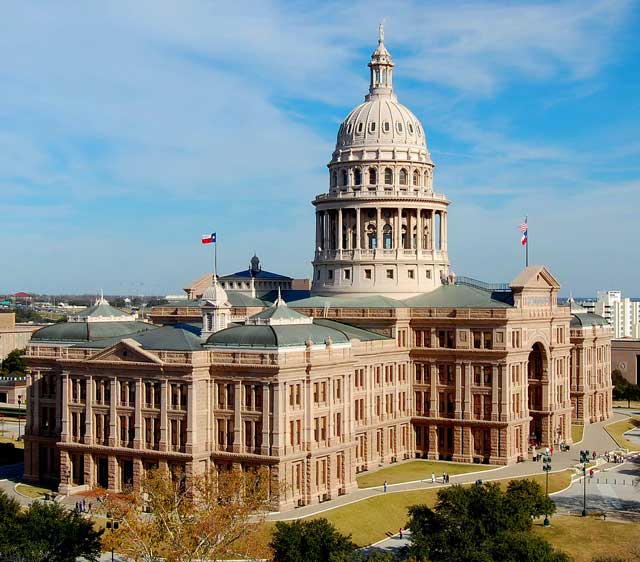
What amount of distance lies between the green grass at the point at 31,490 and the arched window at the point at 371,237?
5501cm

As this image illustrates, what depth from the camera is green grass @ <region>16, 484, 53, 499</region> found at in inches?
4213

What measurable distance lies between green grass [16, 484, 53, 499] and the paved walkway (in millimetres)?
26360

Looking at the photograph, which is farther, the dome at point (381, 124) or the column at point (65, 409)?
the dome at point (381, 124)

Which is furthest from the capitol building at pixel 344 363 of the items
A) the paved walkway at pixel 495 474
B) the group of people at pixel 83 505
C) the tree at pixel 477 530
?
the tree at pixel 477 530

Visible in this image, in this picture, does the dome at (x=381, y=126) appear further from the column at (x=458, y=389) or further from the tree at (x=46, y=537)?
the tree at (x=46, y=537)

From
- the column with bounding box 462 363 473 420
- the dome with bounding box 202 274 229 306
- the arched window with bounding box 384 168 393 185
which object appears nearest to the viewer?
the dome with bounding box 202 274 229 306

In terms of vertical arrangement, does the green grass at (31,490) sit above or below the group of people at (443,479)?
below

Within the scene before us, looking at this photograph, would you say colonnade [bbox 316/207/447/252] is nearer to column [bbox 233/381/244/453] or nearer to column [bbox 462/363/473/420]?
column [bbox 462/363/473/420]

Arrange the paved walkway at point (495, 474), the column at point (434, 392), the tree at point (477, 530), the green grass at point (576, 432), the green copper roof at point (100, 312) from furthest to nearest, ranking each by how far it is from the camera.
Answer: the green grass at point (576, 432) < the column at point (434, 392) < the green copper roof at point (100, 312) < the paved walkway at point (495, 474) < the tree at point (477, 530)

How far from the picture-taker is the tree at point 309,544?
77000mm

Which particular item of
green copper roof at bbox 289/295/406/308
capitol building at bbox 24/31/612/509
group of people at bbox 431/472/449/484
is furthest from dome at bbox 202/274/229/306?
group of people at bbox 431/472/449/484

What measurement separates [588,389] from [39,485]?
84911mm

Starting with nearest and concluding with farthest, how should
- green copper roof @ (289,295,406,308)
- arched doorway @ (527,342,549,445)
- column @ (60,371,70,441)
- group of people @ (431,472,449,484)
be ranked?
column @ (60,371,70,441) → group of people @ (431,472,449,484) → green copper roof @ (289,295,406,308) → arched doorway @ (527,342,549,445)

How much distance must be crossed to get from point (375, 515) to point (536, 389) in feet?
148
